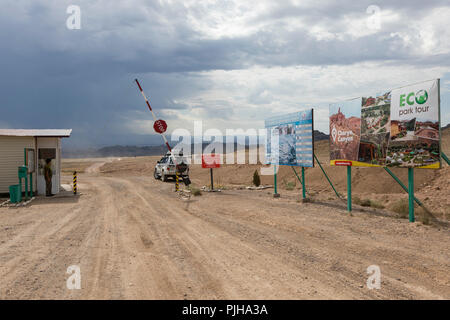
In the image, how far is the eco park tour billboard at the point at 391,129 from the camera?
10242mm

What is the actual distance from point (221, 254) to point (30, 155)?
16294 millimetres

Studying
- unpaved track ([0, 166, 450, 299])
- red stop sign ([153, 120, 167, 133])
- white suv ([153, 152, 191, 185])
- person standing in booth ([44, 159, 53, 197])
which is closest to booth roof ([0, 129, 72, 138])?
person standing in booth ([44, 159, 53, 197])

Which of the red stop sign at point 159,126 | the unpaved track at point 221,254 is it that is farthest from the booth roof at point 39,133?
the unpaved track at point 221,254

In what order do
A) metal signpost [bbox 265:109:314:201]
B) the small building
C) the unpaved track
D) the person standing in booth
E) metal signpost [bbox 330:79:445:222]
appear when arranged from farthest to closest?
1. the person standing in booth
2. the small building
3. metal signpost [bbox 265:109:314:201]
4. metal signpost [bbox 330:79:445:222]
5. the unpaved track

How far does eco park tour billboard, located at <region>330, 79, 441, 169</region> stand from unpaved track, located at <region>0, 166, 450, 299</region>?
2068 millimetres

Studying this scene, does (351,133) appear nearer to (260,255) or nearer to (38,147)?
(260,255)

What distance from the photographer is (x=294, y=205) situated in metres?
15.6

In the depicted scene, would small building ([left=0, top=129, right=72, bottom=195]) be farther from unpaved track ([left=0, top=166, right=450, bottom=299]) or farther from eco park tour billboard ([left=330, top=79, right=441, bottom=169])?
eco park tour billboard ([left=330, top=79, right=441, bottom=169])

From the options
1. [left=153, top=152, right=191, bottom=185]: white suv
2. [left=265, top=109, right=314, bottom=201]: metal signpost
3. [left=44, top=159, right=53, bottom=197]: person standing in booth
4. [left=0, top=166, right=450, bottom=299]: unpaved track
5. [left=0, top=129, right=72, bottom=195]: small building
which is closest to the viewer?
[left=0, top=166, right=450, bottom=299]: unpaved track

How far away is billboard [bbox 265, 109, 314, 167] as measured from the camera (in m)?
15.9

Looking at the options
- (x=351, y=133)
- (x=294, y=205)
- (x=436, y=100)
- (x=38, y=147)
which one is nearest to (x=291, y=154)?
(x=294, y=205)

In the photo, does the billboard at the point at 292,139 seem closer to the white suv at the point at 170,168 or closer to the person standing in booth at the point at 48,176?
the white suv at the point at 170,168
